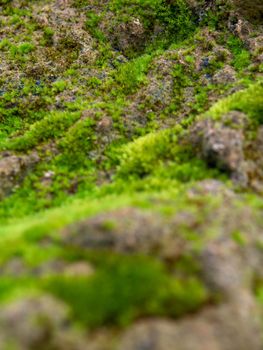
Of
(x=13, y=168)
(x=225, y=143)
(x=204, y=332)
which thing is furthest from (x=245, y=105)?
(x=204, y=332)

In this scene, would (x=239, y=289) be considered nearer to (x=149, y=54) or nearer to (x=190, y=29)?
(x=149, y=54)

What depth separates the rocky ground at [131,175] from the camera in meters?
11.8

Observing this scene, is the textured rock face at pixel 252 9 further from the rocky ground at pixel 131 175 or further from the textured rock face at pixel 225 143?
the textured rock face at pixel 225 143

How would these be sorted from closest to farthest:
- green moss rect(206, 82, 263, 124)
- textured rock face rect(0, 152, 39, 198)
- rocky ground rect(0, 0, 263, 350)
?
rocky ground rect(0, 0, 263, 350)
green moss rect(206, 82, 263, 124)
textured rock face rect(0, 152, 39, 198)

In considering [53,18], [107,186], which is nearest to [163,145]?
[107,186]

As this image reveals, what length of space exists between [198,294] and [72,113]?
16202mm

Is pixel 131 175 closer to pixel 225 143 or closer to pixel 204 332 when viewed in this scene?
pixel 225 143

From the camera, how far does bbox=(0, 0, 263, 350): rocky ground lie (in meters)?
11.8

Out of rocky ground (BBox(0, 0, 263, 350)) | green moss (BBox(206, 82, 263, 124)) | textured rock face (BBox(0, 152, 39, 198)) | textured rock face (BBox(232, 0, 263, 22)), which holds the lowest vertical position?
textured rock face (BBox(0, 152, 39, 198))

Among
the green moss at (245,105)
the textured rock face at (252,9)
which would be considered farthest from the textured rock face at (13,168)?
the textured rock face at (252,9)

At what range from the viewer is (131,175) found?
20719mm

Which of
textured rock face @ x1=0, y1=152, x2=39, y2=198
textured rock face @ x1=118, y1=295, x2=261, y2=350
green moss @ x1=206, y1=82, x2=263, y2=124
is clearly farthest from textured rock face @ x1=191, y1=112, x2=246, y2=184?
textured rock face @ x1=0, y1=152, x2=39, y2=198

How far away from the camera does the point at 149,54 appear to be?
3084 cm

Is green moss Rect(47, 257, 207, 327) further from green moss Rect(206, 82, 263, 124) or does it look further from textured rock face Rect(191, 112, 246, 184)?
green moss Rect(206, 82, 263, 124)
